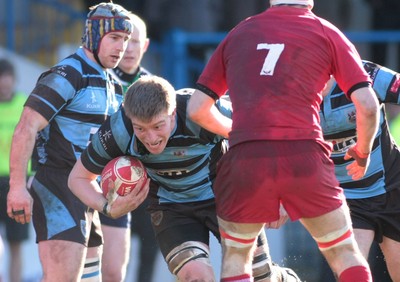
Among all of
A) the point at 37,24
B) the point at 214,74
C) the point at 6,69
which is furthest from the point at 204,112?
the point at 37,24

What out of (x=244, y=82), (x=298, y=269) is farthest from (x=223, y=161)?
(x=298, y=269)

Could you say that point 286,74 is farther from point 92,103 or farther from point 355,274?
point 92,103

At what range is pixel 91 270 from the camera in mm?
7473

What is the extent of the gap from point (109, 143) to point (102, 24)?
1326mm

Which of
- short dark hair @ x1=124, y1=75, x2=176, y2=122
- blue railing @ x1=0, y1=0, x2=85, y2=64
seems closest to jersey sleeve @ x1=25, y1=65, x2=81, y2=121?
short dark hair @ x1=124, y1=75, x2=176, y2=122

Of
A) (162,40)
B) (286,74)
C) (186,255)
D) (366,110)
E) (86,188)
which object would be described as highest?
(286,74)

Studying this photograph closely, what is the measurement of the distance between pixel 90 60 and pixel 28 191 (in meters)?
0.94

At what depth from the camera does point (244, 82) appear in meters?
5.67

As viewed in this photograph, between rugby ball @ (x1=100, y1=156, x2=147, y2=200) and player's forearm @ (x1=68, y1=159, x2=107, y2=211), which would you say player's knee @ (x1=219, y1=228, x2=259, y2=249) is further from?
player's forearm @ (x1=68, y1=159, x2=107, y2=211)

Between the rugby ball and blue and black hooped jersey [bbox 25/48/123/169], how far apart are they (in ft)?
3.11

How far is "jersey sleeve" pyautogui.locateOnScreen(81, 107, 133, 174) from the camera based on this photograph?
620 centimetres

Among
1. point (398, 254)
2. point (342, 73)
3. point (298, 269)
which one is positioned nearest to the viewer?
point (342, 73)

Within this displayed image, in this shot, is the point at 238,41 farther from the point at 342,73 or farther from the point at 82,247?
the point at 82,247

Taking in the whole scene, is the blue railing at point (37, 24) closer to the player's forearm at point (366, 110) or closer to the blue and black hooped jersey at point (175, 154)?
the blue and black hooped jersey at point (175, 154)
